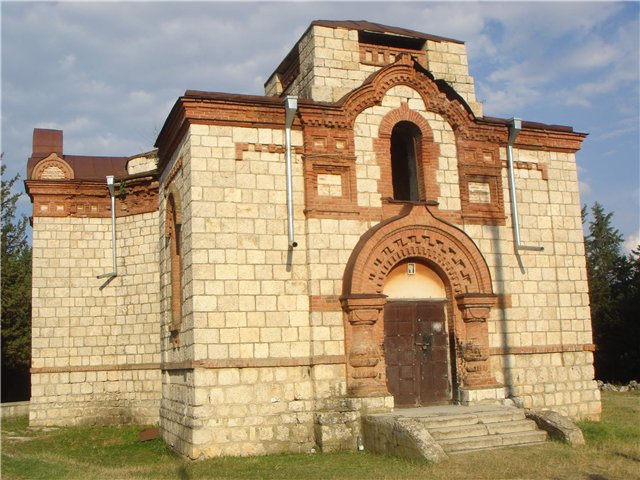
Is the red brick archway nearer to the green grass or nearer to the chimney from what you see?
the green grass

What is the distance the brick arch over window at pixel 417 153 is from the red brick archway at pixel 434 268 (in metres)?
0.54

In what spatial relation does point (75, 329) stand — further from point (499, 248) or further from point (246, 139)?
point (499, 248)

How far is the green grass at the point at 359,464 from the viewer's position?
9.82 m

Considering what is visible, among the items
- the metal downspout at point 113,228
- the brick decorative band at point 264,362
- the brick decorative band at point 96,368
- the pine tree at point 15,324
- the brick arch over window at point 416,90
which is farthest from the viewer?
the pine tree at point 15,324

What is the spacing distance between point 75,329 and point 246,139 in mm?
8275

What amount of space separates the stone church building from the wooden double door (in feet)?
0.12

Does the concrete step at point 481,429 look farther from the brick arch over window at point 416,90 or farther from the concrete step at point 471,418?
the brick arch over window at point 416,90

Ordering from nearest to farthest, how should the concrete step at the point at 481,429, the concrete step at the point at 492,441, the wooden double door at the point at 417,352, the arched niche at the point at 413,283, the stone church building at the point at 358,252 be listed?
the concrete step at the point at 492,441 → the concrete step at the point at 481,429 → the stone church building at the point at 358,252 → the wooden double door at the point at 417,352 → the arched niche at the point at 413,283

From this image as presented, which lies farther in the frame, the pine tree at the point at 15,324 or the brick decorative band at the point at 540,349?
the pine tree at the point at 15,324

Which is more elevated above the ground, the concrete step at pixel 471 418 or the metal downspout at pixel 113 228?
the metal downspout at pixel 113 228

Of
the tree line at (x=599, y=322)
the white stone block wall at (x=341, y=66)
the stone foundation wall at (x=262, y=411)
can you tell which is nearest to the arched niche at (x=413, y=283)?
the stone foundation wall at (x=262, y=411)

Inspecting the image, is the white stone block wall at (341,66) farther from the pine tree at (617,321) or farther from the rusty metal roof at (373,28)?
the pine tree at (617,321)

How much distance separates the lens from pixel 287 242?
13.0m

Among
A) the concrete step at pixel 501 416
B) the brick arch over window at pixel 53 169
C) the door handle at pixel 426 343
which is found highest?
the brick arch over window at pixel 53 169
